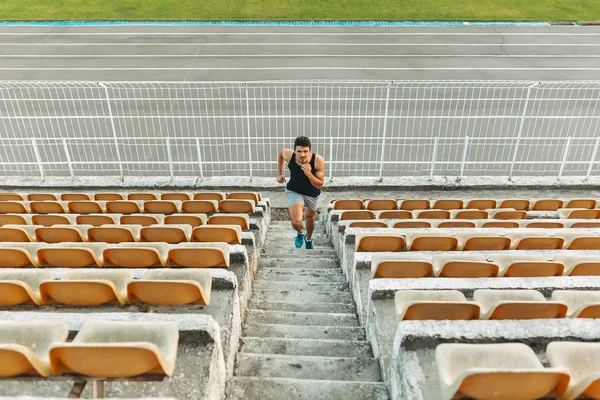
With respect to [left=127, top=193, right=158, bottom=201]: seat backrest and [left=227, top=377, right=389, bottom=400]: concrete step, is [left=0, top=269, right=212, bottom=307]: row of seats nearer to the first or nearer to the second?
[left=227, top=377, right=389, bottom=400]: concrete step

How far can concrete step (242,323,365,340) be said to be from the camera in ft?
15.4

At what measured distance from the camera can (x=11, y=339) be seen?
3146 millimetres

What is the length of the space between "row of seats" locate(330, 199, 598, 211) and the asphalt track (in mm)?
12792

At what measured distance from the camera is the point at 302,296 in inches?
228

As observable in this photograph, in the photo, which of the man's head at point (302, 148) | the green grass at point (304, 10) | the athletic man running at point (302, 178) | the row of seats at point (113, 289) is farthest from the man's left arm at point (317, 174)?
the green grass at point (304, 10)

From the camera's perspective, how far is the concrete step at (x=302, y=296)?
18.7ft

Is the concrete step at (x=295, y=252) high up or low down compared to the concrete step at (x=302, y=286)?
down

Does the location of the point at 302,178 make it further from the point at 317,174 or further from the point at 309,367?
the point at 309,367

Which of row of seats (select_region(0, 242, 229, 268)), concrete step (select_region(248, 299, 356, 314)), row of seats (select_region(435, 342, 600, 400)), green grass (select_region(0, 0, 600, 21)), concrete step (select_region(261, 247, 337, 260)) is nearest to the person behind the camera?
row of seats (select_region(435, 342, 600, 400))

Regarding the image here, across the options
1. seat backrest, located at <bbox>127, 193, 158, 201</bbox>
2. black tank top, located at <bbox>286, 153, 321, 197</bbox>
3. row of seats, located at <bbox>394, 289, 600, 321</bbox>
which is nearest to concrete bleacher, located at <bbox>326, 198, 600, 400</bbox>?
row of seats, located at <bbox>394, 289, 600, 321</bbox>

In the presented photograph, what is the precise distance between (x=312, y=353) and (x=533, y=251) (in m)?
3.16

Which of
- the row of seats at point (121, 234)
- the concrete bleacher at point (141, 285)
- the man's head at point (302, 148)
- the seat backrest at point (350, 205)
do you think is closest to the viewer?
the concrete bleacher at point (141, 285)

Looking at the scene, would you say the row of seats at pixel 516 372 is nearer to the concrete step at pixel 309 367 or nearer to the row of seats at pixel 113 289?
the concrete step at pixel 309 367

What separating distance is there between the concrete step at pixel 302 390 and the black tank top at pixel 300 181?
3661mm
